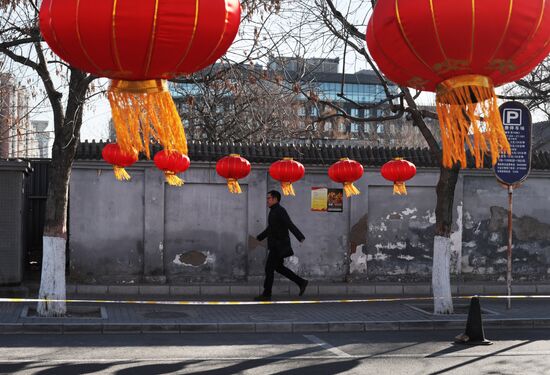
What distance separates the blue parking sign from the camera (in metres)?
12.6

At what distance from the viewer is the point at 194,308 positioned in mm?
12586

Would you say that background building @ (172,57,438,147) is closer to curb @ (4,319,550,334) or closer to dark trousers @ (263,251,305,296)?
dark trousers @ (263,251,305,296)

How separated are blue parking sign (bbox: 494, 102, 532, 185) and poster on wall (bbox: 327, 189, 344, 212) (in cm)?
393

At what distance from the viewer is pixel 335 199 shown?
1567 centimetres

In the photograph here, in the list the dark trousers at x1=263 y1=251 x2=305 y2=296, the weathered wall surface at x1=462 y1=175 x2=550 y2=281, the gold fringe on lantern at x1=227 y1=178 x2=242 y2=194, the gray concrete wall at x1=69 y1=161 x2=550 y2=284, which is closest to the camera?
the dark trousers at x1=263 y1=251 x2=305 y2=296

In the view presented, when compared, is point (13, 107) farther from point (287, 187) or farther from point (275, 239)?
point (275, 239)

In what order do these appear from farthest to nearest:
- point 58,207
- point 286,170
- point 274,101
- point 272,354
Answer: point 274,101 → point 286,170 → point 58,207 → point 272,354

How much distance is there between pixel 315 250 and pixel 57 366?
840 centimetres

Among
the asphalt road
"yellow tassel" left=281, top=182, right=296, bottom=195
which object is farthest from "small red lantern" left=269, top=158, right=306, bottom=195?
the asphalt road

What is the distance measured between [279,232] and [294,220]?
2.18 m

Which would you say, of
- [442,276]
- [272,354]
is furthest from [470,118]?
[442,276]

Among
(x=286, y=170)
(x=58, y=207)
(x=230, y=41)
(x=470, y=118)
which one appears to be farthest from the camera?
(x=286, y=170)

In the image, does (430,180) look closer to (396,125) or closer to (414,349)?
(414,349)

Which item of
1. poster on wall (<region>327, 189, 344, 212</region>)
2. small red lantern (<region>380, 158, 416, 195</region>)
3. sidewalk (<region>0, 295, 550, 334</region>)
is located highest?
small red lantern (<region>380, 158, 416, 195</region>)
